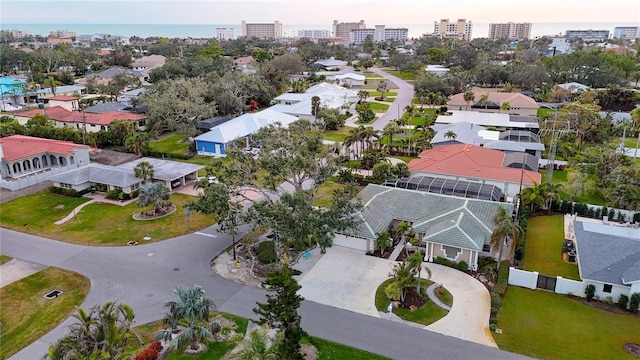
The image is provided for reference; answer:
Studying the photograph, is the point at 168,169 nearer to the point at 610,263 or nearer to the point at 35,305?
the point at 35,305

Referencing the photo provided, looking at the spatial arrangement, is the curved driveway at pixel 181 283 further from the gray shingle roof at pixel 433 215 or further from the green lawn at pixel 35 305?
the gray shingle roof at pixel 433 215

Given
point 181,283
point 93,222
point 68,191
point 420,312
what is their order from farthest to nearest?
1. point 68,191
2. point 93,222
3. point 181,283
4. point 420,312

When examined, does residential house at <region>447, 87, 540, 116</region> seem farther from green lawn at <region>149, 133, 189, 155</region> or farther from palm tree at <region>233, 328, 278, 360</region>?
palm tree at <region>233, 328, 278, 360</region>

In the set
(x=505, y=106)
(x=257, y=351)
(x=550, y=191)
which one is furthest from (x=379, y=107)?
(x=257, y=351)

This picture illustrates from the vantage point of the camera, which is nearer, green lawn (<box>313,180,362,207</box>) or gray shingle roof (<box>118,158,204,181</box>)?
green lawn (<box>313,180,362,207</box>)

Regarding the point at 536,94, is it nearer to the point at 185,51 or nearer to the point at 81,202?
the point at 81,202

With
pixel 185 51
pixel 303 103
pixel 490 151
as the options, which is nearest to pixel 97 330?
pixel 490 151

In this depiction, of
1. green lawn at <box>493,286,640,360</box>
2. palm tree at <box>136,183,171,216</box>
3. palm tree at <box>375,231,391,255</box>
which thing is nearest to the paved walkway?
palm tree at <box>136,183,171,216</box>

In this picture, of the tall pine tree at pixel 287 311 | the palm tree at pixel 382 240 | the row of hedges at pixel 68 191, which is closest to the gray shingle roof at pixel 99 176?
the row of hedges at pixel 68 191
